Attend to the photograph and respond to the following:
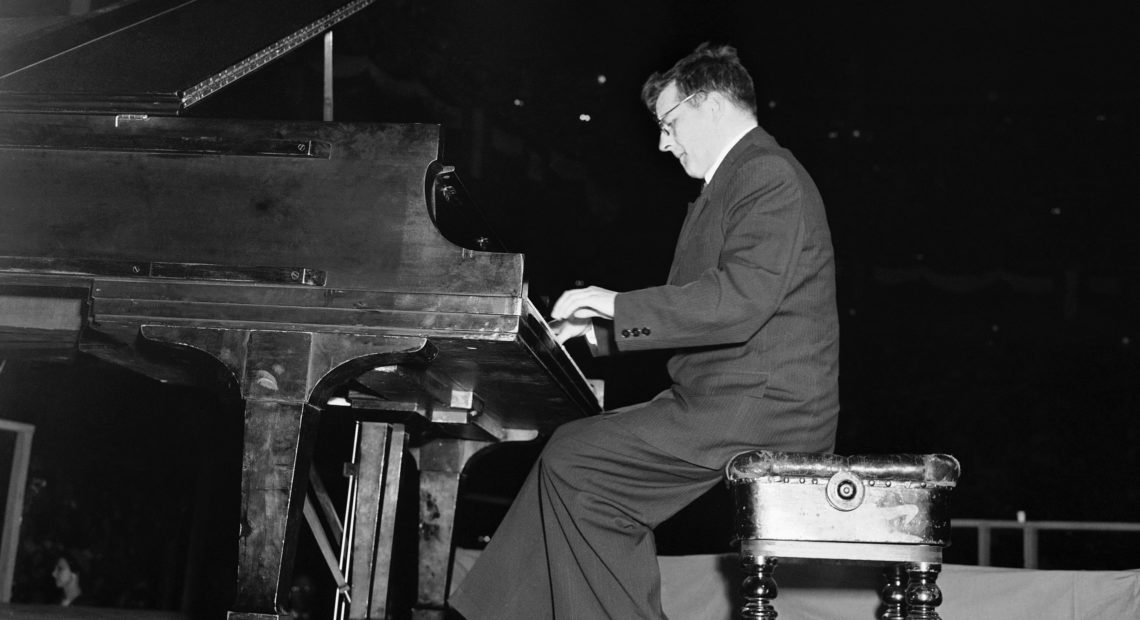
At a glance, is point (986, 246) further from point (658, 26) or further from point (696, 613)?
Result: point (696, 613)

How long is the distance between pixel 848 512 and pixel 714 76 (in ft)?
3.09

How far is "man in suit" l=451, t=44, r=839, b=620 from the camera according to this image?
6.53ft

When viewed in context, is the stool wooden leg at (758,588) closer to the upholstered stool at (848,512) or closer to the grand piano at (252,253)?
the upholstered stool at (848,512)

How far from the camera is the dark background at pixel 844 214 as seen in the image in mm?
4031

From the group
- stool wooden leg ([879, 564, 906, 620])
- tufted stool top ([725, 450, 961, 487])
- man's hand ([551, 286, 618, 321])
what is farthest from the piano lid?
stool wooden leg ([879, 564, 906, 620])

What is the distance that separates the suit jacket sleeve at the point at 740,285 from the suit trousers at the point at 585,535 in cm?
21

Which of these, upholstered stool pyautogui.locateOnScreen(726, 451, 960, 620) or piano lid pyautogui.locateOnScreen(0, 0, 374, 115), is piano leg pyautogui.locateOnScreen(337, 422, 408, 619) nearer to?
piano lid pyautogui.locateOnScreen(0, 0, 374, 115)

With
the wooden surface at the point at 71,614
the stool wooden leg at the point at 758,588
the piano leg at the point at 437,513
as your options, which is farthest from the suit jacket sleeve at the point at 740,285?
the wooden surface at the point at 71,614

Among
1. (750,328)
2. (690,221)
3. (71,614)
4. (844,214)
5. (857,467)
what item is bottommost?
(71,614)

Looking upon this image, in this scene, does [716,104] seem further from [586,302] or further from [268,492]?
[268,492]

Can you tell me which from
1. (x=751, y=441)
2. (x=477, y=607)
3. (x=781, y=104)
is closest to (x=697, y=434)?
(x=751, y=441)

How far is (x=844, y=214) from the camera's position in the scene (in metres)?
5.64

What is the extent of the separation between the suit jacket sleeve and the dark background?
2.32 m

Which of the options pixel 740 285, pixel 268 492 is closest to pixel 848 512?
pixel 740 285
